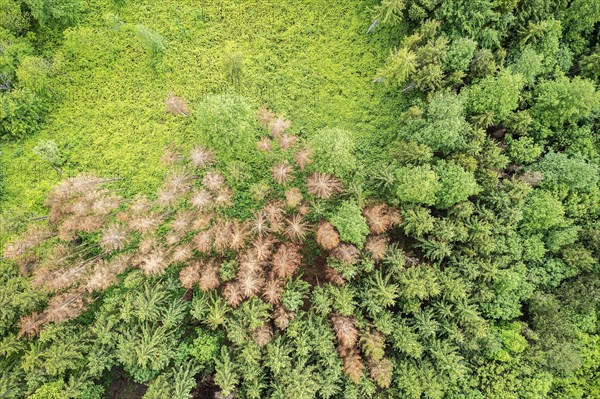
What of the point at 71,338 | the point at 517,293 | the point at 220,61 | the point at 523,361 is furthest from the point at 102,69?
the point at 523,361

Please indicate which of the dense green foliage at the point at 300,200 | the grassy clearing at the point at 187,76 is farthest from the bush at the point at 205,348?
the grassy clearing at the point at 187,76

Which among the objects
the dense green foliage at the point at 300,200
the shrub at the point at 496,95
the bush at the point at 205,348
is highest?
the shrub at the point at 496,95

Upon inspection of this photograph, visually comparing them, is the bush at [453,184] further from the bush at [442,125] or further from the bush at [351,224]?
the bush at [351,224]

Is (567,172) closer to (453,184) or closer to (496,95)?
(496,95)

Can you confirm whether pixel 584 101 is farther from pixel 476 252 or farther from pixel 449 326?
pixel 449 326

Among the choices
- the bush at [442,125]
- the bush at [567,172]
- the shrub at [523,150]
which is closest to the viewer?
the bush at [442,125]

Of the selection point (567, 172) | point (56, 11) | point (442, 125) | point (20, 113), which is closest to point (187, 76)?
point (56, 11)
